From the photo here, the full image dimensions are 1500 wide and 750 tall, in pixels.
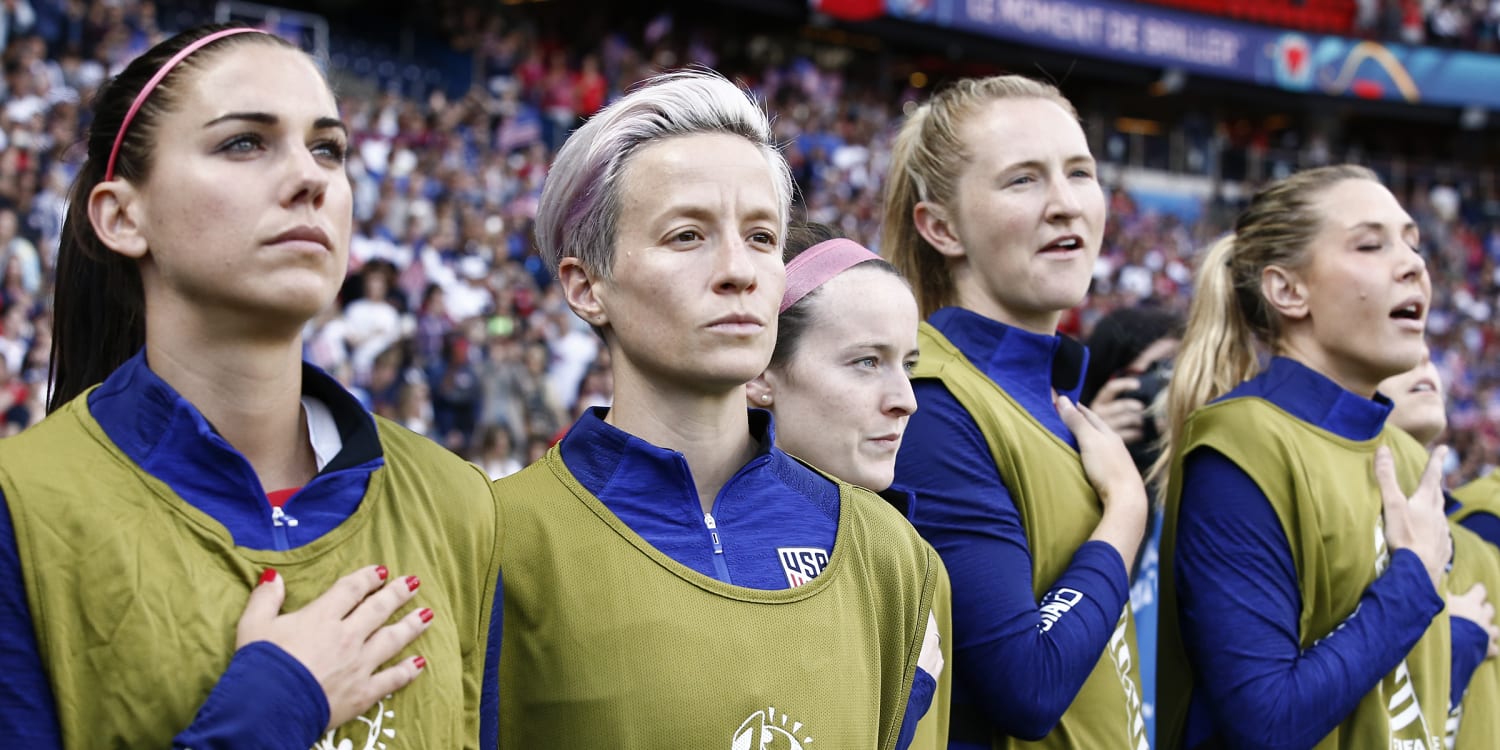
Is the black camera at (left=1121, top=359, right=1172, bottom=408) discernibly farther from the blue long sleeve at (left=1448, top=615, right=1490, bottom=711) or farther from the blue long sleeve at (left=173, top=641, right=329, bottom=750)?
the blue long sleeve at (left=173, top=641, right=329, bottom=750)

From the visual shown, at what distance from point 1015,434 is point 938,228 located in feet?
1.65

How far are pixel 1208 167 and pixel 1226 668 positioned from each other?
22103 millimetres

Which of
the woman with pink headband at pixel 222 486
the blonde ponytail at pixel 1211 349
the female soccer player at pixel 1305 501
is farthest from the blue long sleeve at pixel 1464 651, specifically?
the woman with pink headband at pixel 222 486

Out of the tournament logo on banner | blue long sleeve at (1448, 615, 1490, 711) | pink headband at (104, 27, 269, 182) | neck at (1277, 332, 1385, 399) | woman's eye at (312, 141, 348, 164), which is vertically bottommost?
blue long sleeve at (1448, 615, 1490, 711)

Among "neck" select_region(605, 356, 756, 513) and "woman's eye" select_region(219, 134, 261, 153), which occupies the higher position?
"woman's eye" select_region(219, 134, 261, 153)

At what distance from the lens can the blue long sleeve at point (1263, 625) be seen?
2496 millimetres

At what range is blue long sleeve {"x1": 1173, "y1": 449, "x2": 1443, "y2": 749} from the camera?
2.50 meters

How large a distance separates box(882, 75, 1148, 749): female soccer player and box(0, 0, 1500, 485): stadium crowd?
2.13 ft

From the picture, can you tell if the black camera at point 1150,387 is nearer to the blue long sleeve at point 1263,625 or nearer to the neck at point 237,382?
the blue long sleeve at point 1263,625

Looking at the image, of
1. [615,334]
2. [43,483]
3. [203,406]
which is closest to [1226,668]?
[615,334]

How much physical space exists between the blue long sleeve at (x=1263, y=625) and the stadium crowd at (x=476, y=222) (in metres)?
1.11

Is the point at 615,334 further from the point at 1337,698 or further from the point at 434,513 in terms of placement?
the point at 1337,698

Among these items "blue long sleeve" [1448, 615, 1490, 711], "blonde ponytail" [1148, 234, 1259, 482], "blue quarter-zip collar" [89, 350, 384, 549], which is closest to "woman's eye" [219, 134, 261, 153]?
"blue quarter-zip collar" [89, 350, 384, 549]

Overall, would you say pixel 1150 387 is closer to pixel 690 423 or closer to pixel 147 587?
pixel 690 423
